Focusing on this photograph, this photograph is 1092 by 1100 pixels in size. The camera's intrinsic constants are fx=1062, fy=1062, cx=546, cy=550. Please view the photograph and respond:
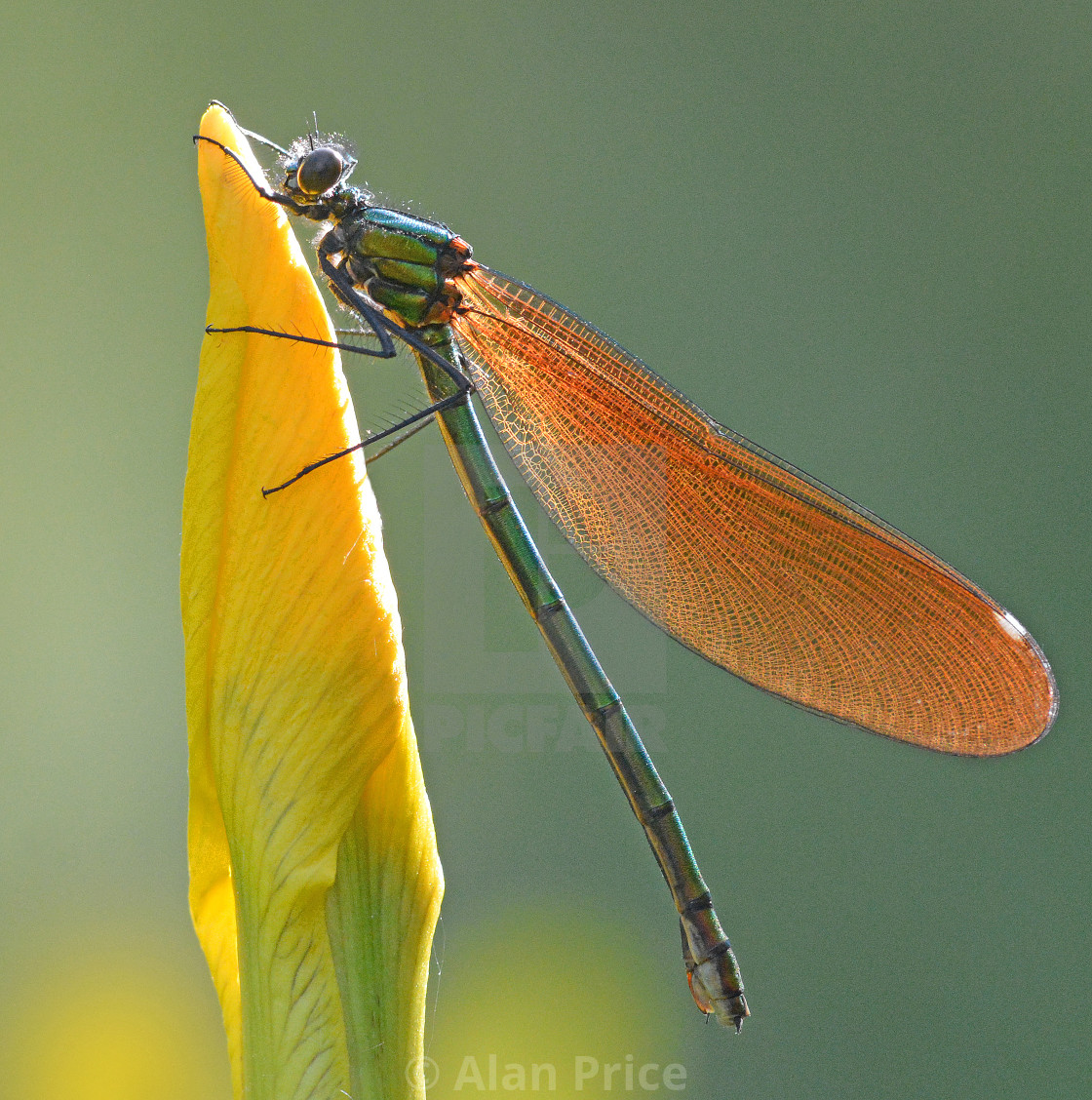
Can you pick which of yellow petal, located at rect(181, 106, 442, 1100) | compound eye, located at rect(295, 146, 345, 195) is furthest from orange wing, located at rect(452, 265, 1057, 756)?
yellow petal, located at rect(181, 106, 442, 1100)

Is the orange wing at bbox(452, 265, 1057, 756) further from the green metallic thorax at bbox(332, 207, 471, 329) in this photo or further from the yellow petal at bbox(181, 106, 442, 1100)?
the yellow petal at bbox(181, 106, 442, 1100)

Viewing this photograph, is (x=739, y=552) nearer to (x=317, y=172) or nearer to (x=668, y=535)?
(x=668, y=535)

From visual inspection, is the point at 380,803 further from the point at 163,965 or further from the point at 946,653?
the point at 163,965

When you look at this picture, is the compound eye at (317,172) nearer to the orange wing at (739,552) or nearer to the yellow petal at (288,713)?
the orange wing at (739,552)

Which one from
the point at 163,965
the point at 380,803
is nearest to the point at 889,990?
the point at 163,965

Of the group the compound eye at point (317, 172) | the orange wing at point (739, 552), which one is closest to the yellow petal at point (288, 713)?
the compound eye at point (317, 172)

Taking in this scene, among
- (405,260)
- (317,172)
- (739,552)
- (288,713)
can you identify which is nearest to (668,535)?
(739,552)
